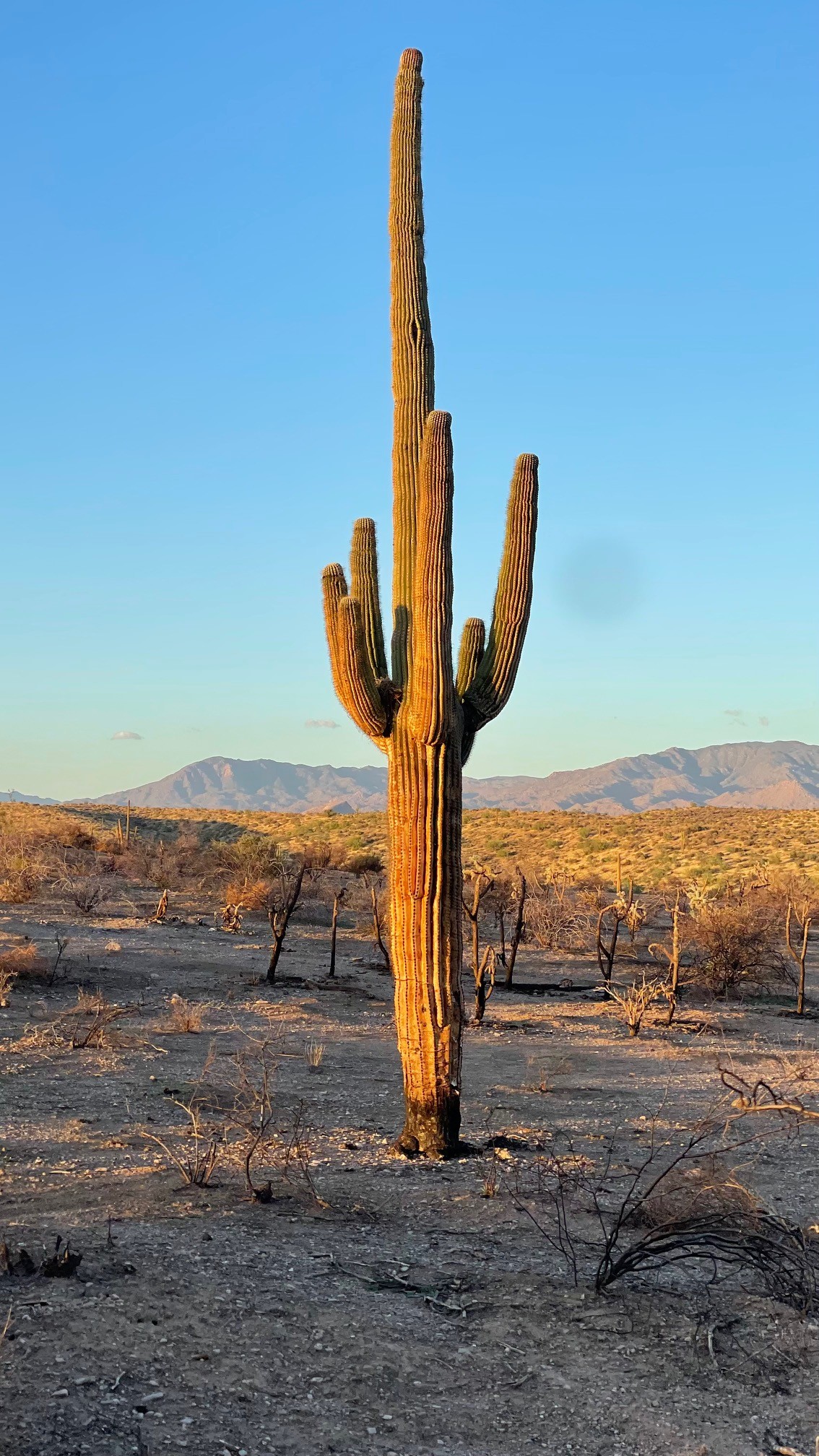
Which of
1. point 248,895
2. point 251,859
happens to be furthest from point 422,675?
point 251,859

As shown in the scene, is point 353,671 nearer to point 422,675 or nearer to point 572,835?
point 422,675

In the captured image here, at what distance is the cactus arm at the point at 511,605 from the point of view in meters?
7.54

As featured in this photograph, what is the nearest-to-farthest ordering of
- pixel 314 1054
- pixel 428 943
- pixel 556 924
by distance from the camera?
pixel 428 943, pixel 314 1054, pixel 556 924

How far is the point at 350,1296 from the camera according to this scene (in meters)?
4.73

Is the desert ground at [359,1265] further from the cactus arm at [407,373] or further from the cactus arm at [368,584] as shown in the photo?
the cactus arm at [407,373]

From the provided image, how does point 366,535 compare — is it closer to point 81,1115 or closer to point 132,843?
point 81,1115

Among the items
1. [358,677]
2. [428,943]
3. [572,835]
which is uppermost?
[358,677]


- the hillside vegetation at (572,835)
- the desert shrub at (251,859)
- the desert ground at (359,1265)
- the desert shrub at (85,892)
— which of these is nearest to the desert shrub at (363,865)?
the desert shrub at (251,859)

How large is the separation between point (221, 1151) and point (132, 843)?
23.9 m

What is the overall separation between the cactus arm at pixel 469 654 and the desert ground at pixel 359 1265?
2.77 metres

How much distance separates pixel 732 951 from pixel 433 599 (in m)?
10.4

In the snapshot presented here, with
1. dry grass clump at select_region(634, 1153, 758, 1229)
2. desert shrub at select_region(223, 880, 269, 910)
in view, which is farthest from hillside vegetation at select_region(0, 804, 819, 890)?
dry grass clump at select_region(634, 1153, 758, 1229)

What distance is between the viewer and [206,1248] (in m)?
5.10

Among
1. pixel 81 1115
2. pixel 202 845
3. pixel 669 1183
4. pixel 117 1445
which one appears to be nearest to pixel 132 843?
pixel 202 845
